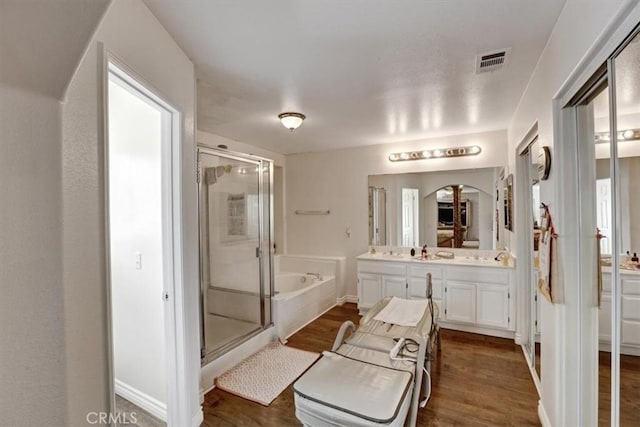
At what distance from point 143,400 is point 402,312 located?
2172 mm

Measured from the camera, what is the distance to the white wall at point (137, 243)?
199cm

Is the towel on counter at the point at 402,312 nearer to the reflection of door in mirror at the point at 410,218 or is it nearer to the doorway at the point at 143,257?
the reflection of door in mirror at the point at 410,218

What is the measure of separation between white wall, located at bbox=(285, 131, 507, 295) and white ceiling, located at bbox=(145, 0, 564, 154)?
96 centimetres

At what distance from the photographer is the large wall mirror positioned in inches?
150

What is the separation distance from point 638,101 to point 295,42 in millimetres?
1603

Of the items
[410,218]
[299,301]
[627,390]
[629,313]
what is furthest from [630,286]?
[410,218]

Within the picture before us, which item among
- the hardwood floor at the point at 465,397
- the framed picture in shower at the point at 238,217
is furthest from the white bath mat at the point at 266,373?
the framed picture in shower at the point at 238,217

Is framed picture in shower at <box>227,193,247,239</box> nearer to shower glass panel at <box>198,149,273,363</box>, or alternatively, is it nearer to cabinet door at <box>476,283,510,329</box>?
shower glass panel at <box>198,149,273,363</box>

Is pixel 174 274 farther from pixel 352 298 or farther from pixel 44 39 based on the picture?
pixel 352 298

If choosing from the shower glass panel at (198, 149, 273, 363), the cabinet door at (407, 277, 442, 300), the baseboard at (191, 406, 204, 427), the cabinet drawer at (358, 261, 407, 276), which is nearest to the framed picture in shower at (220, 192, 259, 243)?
the shower glass panel at (198, 149, 273, 363)

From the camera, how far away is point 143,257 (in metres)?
2.07

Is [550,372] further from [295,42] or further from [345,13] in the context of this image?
[295,42]

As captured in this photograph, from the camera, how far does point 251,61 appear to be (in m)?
1.96

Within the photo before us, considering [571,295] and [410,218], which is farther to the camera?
[410,218]
